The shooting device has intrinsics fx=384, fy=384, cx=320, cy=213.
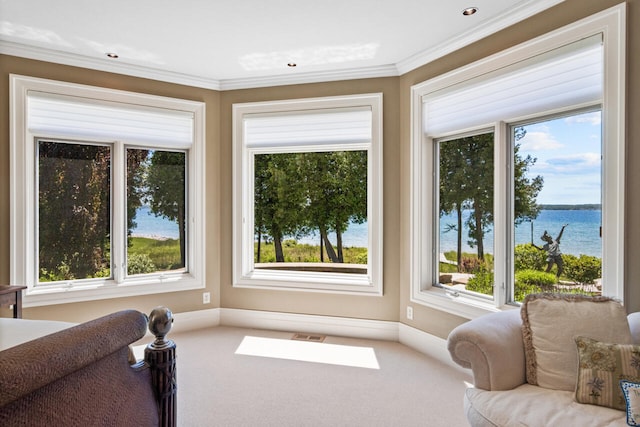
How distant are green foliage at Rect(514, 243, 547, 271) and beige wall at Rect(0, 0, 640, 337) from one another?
65cm

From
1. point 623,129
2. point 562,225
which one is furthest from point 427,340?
point 623,129

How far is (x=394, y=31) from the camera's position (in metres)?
2.90

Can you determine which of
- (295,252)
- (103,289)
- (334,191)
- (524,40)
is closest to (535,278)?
(524,40)

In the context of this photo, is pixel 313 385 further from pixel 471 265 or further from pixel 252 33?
pixel 252 33

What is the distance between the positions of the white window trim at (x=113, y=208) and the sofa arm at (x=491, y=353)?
292cm

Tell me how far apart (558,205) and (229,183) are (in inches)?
117

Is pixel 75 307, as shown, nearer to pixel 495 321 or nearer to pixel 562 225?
pixel 495 321

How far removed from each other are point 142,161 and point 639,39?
12.9 feet

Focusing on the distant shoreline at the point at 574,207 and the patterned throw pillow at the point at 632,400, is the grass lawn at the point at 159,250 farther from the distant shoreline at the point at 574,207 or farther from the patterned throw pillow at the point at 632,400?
the patterned throw pillow at the point at 632,400

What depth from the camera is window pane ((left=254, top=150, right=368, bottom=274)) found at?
12.8 ft

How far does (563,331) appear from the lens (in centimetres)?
178

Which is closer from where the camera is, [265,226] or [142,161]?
[142,161]

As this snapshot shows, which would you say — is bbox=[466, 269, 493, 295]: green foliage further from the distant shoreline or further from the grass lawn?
the grass lawn

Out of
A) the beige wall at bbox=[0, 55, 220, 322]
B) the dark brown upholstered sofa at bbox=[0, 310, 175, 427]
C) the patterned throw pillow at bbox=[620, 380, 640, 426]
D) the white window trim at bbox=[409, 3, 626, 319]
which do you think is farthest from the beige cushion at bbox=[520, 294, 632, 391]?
the beige wall at bbox=[0, 55, 220, 322]
